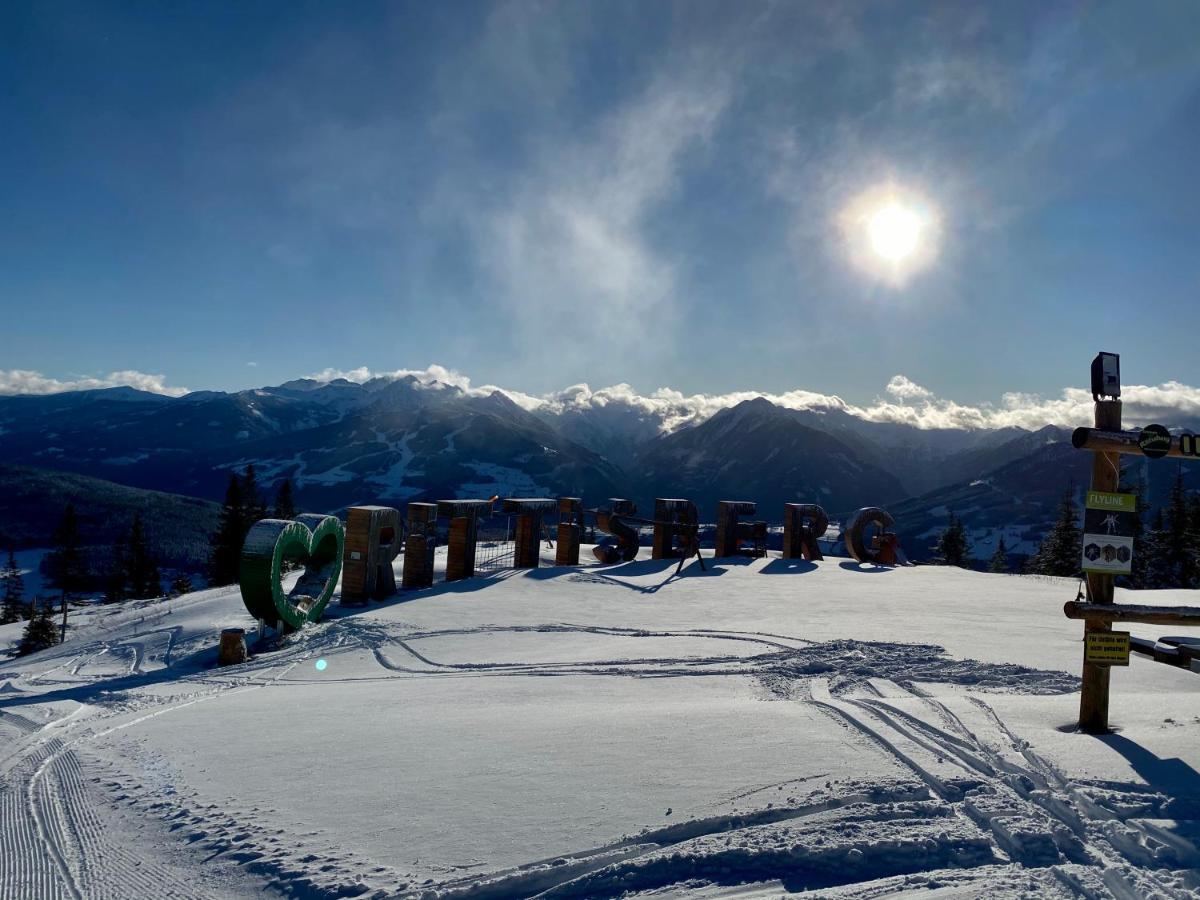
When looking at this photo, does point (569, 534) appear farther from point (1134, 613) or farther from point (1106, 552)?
point (1134, 613)

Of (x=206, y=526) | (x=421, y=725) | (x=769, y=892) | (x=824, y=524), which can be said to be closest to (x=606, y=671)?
(x=421, y=725)

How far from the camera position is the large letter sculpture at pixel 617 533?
93.8 feet

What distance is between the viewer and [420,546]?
21.3 m

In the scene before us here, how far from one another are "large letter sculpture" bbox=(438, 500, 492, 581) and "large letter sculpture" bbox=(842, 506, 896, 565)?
60.0ft

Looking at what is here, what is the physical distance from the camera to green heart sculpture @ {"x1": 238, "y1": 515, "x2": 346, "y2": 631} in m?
15.2

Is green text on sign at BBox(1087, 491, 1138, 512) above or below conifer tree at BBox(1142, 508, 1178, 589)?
above

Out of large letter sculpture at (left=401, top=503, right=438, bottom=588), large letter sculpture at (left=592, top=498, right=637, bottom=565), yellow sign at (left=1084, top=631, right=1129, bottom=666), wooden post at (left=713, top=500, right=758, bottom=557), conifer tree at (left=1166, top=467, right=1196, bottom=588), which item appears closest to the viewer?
yellow sign at (left=1084, top=631, right=1129, bottom=666)

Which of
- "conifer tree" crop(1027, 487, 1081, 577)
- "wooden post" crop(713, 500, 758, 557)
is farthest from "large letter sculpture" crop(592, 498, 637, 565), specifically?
"conifer tree" crop(1027, 487, 1081, 577)

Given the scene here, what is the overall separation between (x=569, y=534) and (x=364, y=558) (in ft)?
30.6

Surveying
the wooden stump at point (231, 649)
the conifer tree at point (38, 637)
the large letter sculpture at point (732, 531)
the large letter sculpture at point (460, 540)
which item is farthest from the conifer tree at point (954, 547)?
the conifer tree at point (38, 637)

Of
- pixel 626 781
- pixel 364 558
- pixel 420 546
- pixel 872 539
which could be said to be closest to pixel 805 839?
pixel 626 781

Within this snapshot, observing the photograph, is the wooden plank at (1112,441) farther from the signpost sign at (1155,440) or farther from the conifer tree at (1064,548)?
the conifer tree at (1064,548)

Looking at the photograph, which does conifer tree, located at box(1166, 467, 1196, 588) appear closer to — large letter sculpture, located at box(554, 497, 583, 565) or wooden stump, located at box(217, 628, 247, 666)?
large letter sculpture, located at box(554, 497, 583, 565)

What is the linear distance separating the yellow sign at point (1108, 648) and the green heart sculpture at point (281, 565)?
51.4 feet
